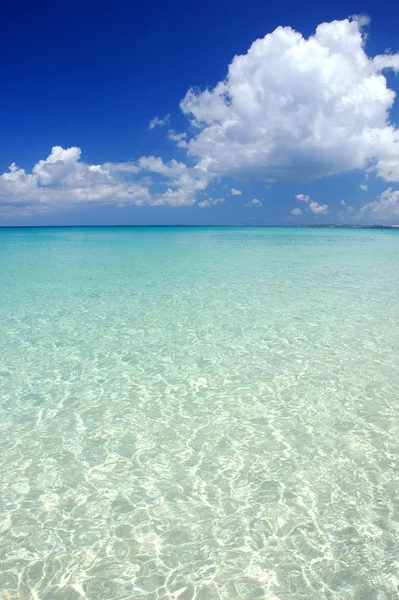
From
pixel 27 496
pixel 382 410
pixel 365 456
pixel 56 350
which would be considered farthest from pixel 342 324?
pixel 27 496

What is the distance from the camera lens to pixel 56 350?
8.29m

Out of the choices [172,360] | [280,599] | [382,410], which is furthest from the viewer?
[172,360]

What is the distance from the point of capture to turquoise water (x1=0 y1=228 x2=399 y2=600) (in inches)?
124

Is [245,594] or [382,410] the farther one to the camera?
[382,410]

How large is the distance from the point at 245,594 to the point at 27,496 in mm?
2326

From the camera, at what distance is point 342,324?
10031 millimetres

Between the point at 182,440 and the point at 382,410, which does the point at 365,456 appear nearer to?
the point at 382,410

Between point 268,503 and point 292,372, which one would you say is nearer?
point 268,503

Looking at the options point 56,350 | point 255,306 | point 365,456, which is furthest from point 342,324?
point 56,350

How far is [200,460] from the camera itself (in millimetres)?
4570

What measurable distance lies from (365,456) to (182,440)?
218 centimetres

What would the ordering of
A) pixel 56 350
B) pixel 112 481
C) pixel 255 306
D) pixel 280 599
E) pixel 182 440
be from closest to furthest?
1. pixel 280 599
2. pixel 112 481
3. pixel 182 440
4. pixel 56 350
5. pixel 255 306

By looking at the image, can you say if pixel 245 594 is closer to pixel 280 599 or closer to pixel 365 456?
pixel 280 599

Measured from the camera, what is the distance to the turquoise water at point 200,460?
3.14 meters
